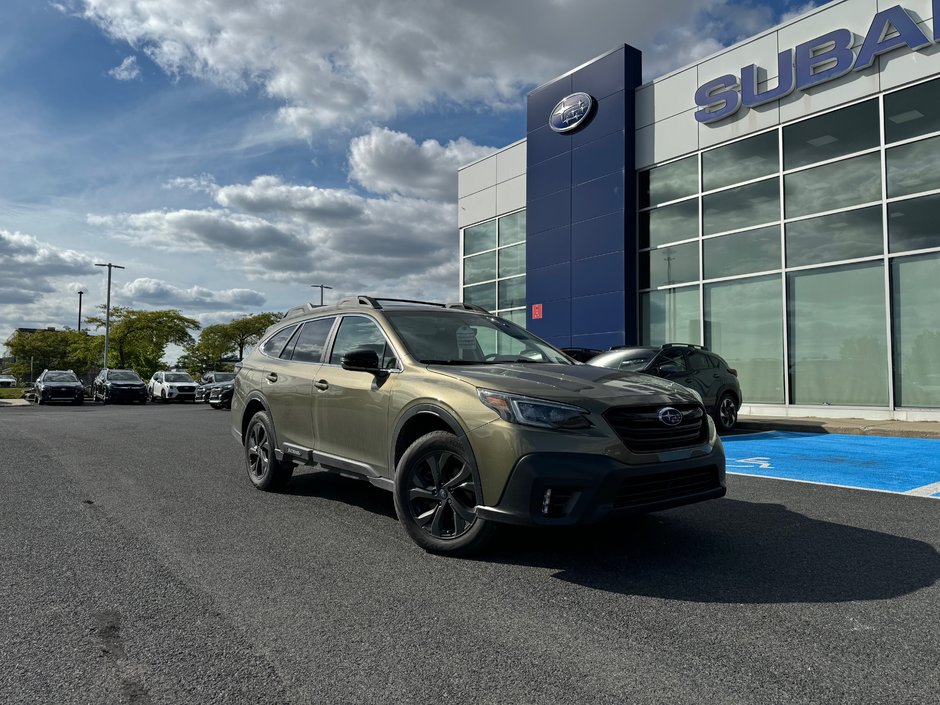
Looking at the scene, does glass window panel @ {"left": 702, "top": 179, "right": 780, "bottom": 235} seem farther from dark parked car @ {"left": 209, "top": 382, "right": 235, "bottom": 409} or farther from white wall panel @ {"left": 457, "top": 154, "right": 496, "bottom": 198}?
dark parked car @ {"left": 209, "top": 382, "right": 235, "bottom": 409}

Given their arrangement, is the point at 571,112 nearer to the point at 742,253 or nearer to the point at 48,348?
the point at 742,253

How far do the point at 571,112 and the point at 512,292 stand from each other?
6149 mm

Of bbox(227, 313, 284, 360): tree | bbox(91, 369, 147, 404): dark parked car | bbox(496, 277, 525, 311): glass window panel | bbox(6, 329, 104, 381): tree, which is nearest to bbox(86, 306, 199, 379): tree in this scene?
bbox(6, 329, 104, 381): tree

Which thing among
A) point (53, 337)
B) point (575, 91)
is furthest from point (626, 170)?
point (53, 337)

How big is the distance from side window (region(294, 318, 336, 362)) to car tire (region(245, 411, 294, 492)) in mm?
710

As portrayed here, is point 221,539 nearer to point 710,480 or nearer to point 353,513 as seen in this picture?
point 353,513

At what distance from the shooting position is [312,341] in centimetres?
606

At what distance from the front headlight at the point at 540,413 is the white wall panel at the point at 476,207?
822 inches

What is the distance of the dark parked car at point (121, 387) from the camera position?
1201 inches

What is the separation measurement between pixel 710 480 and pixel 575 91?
18.5 metres

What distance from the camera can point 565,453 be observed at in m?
3.72

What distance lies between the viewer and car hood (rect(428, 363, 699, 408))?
3.93m

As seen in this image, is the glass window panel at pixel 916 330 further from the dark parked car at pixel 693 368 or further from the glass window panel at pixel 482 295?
the glass window panel at pixel 482 295

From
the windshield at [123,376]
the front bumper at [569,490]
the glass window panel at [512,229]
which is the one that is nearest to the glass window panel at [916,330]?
the glass window panel at [512,229]
